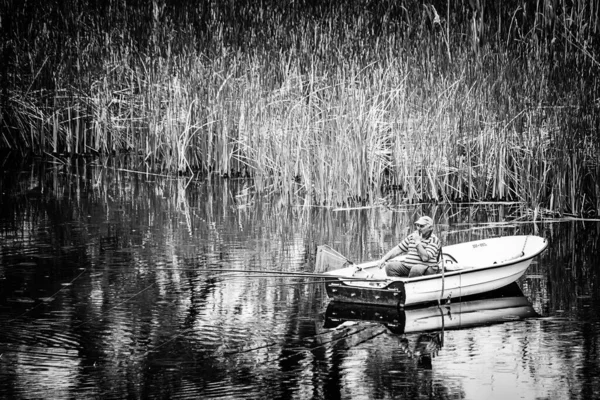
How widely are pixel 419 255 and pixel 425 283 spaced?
372mm

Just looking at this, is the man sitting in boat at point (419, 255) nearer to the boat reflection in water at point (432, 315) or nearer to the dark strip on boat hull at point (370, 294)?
the boat reflection in water at point (432, 315)

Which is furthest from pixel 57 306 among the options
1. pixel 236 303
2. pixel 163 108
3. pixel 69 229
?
pixel 163 108

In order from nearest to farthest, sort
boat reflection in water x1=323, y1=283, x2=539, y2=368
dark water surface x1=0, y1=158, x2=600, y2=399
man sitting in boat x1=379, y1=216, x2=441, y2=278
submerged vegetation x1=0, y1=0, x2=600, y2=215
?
dark water surface x1=0, y1=158, x2=600, y2=399 < boat reflection in water x1=323, y1=283, x2=539, y2=368 < man sitting in boat x1=379, y1=216, x2=441, y2=278 < submerged vegetation x1=0, y1=0, x2=600, y2=215

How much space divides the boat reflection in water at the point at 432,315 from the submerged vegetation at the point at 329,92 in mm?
3542

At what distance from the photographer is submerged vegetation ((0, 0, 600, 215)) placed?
→ 12.4m

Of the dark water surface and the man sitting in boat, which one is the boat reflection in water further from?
the man sitting in boat

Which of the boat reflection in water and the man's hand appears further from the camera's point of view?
the man's hand

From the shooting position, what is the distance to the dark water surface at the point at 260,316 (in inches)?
259

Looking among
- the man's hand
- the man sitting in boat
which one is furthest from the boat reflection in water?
the man's hand

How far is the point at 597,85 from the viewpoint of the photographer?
1191cm

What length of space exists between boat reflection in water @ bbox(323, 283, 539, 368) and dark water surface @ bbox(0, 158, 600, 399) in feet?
0.07

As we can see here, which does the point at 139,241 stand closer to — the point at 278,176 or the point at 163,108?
the point at 278,176

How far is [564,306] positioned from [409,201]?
181 inches

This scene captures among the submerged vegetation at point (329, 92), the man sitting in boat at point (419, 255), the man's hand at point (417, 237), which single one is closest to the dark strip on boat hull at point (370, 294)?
the man sitting in boat at point (419, 255)
